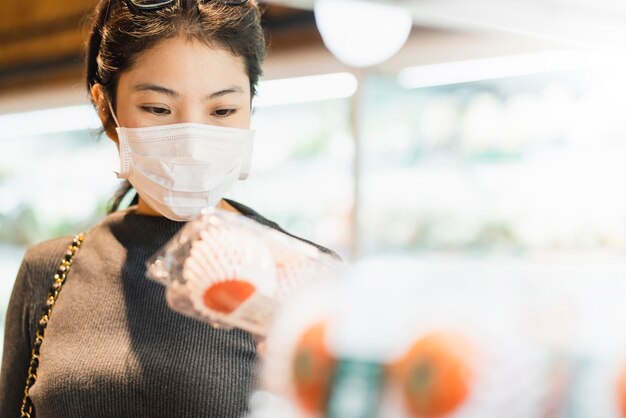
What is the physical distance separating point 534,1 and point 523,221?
177 centimetres

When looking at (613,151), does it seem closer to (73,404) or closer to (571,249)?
(571,249)

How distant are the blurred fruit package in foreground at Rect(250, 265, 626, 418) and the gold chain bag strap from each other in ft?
3.03

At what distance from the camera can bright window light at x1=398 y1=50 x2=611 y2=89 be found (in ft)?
8.75

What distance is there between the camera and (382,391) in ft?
1.48

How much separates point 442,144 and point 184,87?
2.01 meters

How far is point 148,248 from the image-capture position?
1.36 meters

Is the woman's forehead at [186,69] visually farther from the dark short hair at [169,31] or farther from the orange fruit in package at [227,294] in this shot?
the orange fruit in package at [227,294]

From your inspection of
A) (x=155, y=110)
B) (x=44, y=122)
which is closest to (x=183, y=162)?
(x=155, y=110)

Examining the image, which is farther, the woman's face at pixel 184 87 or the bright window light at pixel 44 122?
the bright window light at pixel 44 122

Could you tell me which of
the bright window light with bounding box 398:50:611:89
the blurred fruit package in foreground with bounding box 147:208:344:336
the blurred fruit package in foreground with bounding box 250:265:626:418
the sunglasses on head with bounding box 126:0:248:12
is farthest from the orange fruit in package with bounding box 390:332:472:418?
the bright window light with bounding box 398:50:611:89

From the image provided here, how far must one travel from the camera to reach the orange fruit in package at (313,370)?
47cm

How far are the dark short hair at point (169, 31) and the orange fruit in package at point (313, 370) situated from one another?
0.82m

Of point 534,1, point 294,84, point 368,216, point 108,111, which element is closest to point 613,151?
point 368,216

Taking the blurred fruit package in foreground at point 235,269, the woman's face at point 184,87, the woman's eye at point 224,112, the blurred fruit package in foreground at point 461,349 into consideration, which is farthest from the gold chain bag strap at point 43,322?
the blurred fruit package in foreground at point 461,349
